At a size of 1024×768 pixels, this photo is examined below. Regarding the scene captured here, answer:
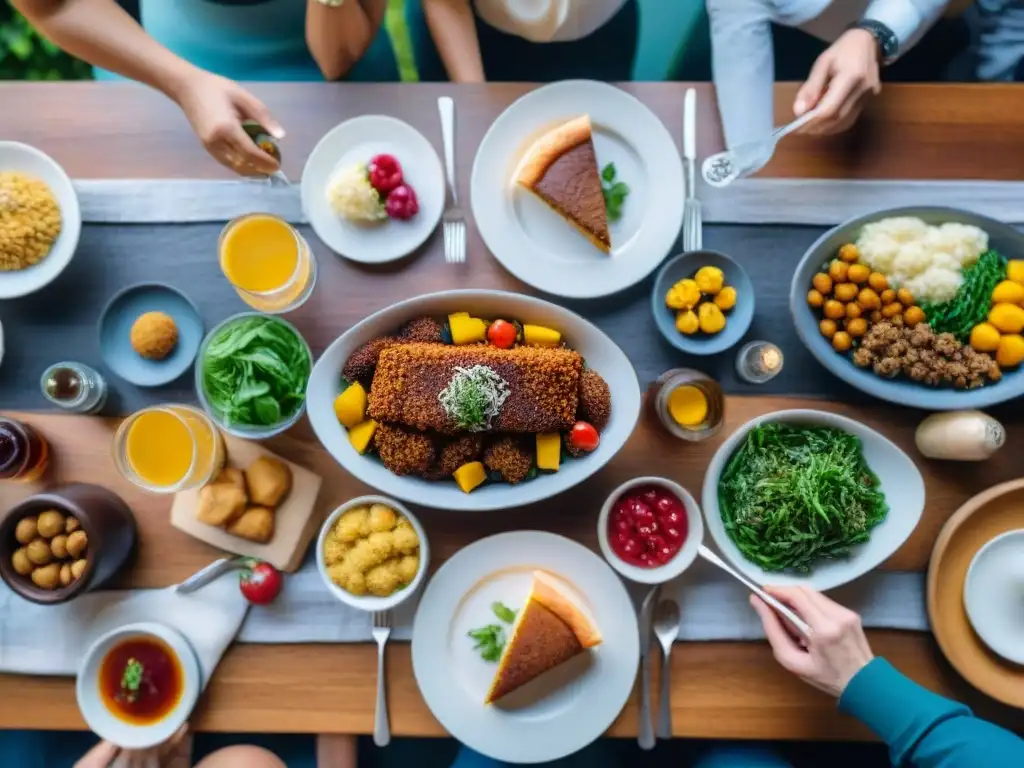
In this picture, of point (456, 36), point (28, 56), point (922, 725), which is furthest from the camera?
point (28, 56)

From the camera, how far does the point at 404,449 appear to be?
158cm

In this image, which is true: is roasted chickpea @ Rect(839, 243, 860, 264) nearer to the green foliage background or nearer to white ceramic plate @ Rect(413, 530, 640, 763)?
white ceramic plate @ Rect(413, 530, 640, 763)

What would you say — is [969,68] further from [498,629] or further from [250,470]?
[250,470]

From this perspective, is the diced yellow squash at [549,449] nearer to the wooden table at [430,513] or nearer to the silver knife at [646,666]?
the wooden table at [430,513]

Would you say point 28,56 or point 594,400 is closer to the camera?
point 594,400

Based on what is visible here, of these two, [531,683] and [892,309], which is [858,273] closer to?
[892,309]

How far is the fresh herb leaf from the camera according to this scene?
1.65 metres

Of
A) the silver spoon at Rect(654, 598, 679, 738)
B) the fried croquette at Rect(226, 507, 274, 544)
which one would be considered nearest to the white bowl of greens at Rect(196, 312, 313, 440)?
the fried croquette at Rect(226, 507, 274, 544)

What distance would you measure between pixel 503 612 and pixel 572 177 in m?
1.03

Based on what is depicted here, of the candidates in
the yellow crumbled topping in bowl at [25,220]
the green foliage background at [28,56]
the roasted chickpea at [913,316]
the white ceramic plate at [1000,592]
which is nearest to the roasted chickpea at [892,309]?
the roasted chickpea at [913,316]

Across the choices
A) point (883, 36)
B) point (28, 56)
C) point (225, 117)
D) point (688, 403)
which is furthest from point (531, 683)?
point (28, 56)

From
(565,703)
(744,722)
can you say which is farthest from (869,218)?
(565,703)

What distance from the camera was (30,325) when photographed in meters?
1.74

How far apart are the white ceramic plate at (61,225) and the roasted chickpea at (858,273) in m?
1.78
